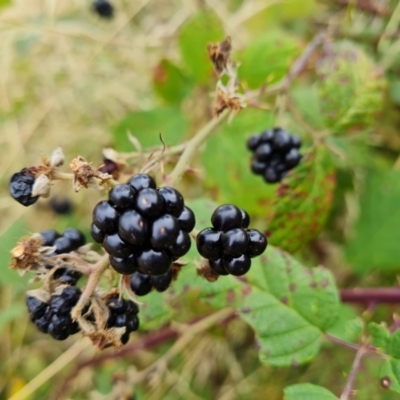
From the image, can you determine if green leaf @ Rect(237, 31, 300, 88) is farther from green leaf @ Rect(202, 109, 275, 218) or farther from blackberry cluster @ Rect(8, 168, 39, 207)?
blackberry cluster @ Rect(8, 168, 39, 207)

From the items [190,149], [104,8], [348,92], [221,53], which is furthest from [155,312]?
[104,8]

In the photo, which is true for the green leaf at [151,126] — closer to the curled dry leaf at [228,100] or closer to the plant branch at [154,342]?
the plant branch at [154,342]

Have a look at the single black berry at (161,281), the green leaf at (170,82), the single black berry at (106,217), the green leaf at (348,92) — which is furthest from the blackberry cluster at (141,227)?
the green leaf at (170,82)

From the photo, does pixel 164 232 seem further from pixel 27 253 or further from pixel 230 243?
pixel 27 253

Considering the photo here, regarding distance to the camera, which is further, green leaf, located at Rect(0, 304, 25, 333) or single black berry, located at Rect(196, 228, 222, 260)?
green leaf, located at Rect(0, 304, 25, 333)

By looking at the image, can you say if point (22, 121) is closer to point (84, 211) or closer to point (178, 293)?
point (84, 211)

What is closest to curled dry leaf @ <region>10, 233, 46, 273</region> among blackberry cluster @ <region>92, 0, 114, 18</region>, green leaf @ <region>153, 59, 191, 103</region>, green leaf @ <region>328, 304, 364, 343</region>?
green leaf @ <region>328, 304, 364, 343</region>

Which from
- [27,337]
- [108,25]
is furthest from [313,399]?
[108,25]
